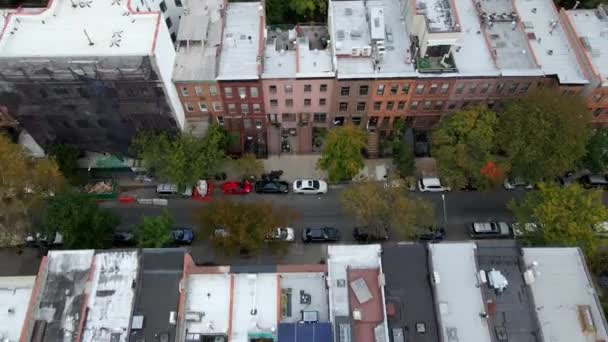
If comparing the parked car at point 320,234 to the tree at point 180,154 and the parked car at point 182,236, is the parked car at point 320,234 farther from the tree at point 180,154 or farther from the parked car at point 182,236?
the tree at point 180,154

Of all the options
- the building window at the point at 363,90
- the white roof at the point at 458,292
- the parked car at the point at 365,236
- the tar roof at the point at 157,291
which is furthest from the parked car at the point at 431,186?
the tar roof at the point at 157,291

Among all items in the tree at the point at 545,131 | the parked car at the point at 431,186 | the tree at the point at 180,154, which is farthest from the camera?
the parked car at the point at 431,186

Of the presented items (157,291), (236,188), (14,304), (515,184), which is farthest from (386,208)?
(14,304)

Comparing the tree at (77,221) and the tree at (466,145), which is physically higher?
the tree at (466,145)

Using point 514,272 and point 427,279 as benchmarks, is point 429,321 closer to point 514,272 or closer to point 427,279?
point 427,279

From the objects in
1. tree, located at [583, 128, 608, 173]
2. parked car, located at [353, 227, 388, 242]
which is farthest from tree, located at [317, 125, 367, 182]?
tree, located at [583, 128, 608, 173]

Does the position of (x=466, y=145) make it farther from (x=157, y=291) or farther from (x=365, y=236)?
(x=157, y=291)
